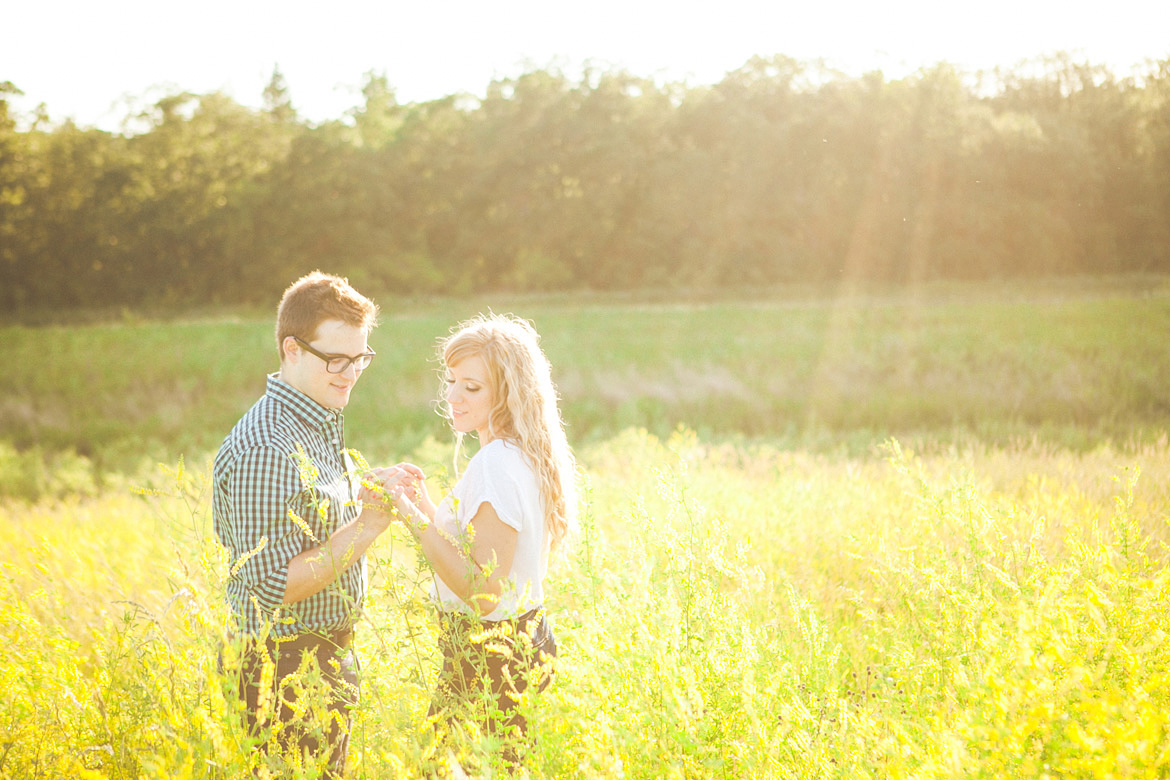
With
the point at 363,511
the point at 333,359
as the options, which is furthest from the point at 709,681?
the point at 333,359

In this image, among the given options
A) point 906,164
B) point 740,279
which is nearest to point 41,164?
point 740,279

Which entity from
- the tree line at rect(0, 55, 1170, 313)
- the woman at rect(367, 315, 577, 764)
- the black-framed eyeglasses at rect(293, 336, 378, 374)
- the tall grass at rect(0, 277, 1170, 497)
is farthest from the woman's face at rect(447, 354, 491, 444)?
the tree line at rect(0, 55, 1170, 313)

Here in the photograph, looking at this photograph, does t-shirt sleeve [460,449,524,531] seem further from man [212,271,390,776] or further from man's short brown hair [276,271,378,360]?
man's short brown hair [276,271,378,360]

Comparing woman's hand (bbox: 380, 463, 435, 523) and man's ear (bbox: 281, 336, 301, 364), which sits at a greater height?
man's ear (bbox: 281, 336, 301, 364)

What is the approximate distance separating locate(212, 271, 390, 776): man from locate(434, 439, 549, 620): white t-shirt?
11.5 inches

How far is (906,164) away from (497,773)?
138 feet

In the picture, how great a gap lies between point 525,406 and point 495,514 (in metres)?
0.45

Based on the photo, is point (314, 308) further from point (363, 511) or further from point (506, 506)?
point (506, 506)

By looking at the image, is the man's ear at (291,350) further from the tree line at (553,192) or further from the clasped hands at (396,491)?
the tree line at (553,192)

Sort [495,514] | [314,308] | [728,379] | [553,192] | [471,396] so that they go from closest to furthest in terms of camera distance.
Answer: [495,514] < [471,396] < [314,308] < [728,379] < [553,192]

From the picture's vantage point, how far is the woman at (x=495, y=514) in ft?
8.16

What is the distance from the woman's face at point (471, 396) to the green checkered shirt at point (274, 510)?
470mm

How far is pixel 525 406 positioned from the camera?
9.45 ft

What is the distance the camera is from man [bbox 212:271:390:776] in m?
2.68
